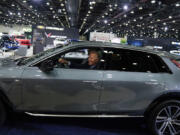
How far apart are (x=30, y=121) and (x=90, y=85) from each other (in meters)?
1.42

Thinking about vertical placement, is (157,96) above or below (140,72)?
below

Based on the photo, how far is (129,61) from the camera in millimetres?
2842

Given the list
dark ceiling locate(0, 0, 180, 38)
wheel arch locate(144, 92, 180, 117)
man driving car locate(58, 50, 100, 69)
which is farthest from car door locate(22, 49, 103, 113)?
dark ceiling locate(0, 0, 180, 38)

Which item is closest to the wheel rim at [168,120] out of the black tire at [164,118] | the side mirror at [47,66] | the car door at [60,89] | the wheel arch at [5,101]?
the black tire at [164,118]

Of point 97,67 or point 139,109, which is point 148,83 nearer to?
point 139,109

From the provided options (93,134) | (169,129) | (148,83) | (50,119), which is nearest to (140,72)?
(148,83)

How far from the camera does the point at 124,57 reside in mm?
2854

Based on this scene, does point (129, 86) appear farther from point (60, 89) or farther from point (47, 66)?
point (47, 66)

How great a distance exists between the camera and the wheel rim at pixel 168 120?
2.89 metres

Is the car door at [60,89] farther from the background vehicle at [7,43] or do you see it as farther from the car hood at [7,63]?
the background vehicle at [7,43]

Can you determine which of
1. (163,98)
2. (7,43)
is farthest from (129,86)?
(7,43)

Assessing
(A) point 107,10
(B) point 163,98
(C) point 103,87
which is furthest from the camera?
(A) point 107,10

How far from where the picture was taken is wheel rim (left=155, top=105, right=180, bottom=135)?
2891mm

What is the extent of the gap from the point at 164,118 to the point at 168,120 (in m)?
0.08
